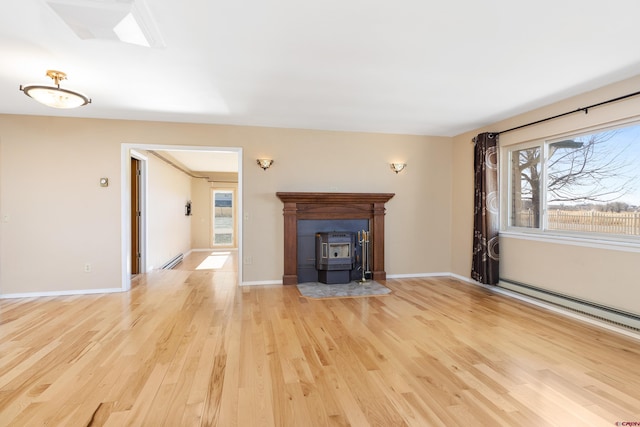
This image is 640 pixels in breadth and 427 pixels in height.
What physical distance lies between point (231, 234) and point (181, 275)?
186 inches

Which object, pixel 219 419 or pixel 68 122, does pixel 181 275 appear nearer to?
pixel 68 122

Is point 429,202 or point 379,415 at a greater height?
point 429,202

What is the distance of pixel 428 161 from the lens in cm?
549

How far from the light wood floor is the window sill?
2.73ft

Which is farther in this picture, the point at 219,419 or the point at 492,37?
the point at 492,37

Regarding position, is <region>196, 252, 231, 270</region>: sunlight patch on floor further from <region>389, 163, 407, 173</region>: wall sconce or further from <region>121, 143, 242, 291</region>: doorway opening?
<region>389, 163, 407, 173</region>: wall sconce

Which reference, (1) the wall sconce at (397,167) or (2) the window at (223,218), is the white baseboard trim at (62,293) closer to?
(1) the wall sconce at (397,167)

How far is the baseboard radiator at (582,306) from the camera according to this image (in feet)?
9.80

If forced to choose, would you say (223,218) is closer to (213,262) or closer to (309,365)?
(213,262)

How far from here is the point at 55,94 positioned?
2844mm

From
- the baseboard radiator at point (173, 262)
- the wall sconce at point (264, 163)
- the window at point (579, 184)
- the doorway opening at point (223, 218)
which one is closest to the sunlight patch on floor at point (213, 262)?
the baseboard radiator at point (173, 262)

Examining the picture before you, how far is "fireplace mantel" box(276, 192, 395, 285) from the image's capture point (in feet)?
16.1

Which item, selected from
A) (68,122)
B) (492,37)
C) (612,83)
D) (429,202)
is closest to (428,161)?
(429,202)

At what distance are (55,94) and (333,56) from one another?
8.33 ft
